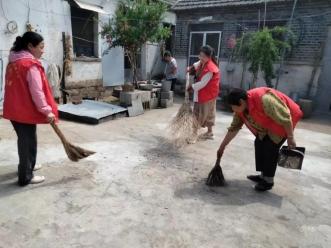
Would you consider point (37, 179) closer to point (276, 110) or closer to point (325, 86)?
point (276, 110)

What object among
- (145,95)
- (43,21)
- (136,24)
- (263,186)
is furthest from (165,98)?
(263,186)

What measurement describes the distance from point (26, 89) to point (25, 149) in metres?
0.64

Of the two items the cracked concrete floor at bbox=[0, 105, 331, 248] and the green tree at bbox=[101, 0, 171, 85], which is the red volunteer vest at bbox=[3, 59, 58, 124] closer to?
the cracked concrete floor at bbox=[0, 105, 331, 248]

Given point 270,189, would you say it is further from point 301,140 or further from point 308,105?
point 308,105

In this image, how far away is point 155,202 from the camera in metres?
3.00

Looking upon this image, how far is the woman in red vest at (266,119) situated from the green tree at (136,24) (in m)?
5.33

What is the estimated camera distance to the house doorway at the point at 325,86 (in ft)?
29.7

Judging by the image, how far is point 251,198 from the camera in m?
3.21

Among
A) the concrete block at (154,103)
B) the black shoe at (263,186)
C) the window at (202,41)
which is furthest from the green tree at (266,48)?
the black shoe at (263,186)

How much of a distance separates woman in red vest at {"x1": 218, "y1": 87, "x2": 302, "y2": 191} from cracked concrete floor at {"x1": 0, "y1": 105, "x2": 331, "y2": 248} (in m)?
0.38

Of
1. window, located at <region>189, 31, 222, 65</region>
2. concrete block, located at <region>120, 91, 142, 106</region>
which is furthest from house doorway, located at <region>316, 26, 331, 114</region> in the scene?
concrete block, located at <region>120, 91, 142, 106</region>

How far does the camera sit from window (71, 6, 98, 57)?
830 cm

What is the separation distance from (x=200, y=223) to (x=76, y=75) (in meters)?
6.88

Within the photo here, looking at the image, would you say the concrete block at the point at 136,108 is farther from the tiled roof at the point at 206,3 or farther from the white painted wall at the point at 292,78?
the tiled roof at the point at 206,3
